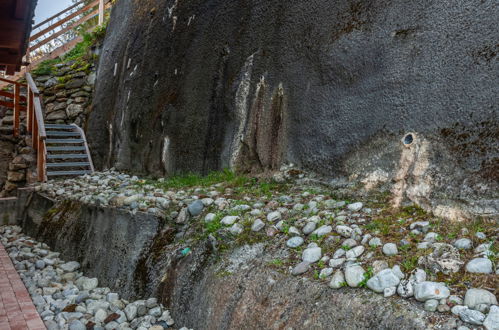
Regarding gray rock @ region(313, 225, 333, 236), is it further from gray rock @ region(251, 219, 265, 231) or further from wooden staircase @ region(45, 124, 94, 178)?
wooden staircase @ region(45, 124, 94, 178)

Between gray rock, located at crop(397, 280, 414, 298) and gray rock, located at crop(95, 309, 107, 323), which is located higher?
gray rock, located at crop(397, 280, 414, 298)

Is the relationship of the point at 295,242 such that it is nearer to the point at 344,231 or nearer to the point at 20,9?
the point at 344,231

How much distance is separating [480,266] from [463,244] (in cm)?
20

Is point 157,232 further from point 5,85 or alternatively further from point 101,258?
point 5,85

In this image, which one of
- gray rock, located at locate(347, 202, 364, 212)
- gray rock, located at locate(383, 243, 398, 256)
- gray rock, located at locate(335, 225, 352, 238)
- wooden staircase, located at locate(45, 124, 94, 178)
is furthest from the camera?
wooden staircase, located at locate(45, 124, 94, 178)

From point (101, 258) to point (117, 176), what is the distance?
2.76 m

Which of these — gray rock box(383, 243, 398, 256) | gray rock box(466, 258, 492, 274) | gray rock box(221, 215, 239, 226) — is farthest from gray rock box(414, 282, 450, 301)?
gray rock box(221, 215, 239, 226)

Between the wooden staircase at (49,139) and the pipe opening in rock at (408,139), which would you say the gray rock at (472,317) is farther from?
the wooden staircase at (49,139)

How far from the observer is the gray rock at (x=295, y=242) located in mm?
2303

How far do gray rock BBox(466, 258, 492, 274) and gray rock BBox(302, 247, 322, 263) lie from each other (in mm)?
712

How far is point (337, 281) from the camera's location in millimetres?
1857

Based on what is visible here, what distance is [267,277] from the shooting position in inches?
84.7

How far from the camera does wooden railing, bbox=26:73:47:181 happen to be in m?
7.07

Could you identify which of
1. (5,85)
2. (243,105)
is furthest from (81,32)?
(243,105)
